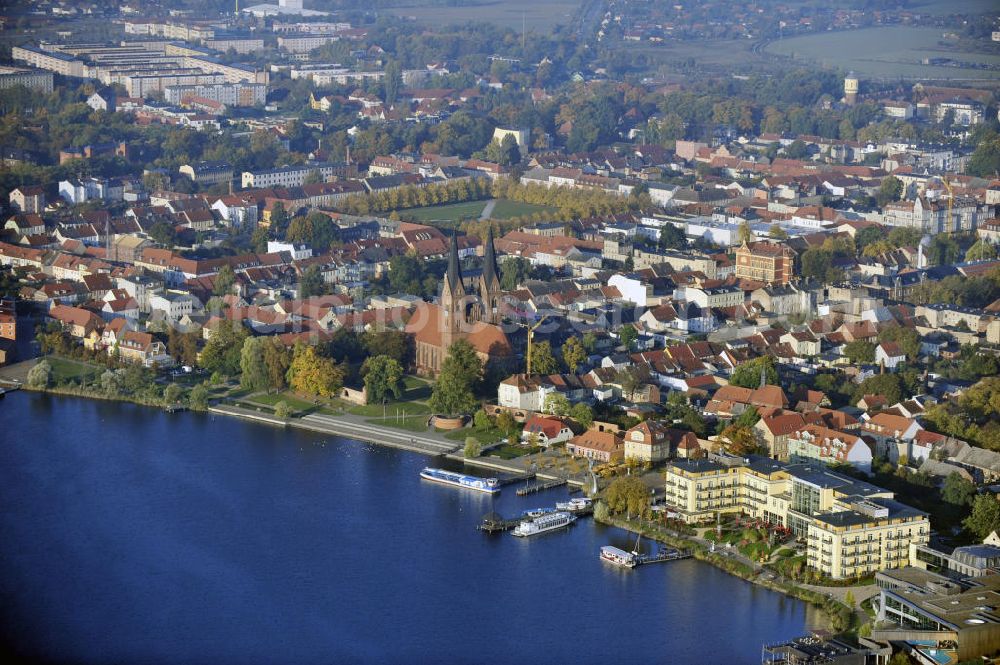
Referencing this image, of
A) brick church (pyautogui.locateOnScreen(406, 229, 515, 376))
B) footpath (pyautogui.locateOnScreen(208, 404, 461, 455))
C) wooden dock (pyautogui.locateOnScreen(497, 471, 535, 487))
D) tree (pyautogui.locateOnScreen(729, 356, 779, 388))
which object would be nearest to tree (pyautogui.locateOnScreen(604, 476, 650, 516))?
wooden dock (pyautogui.locateOnScreen(497, 471, 535, 487))

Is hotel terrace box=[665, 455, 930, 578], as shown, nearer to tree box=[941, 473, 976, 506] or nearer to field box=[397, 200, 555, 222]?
tree box=[941, 473, 976, 506]

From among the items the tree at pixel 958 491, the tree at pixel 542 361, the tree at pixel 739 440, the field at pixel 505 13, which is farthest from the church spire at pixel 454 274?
the field at pixel 505 13

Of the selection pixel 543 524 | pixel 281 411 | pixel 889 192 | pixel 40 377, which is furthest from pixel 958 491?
pixel 889 192

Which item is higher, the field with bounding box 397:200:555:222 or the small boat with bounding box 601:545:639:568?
the small boat with bounding box 601:545:639:568

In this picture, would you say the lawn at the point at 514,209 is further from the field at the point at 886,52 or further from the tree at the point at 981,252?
the field at the point at 886,52

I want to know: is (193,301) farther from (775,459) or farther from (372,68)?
(372,68)

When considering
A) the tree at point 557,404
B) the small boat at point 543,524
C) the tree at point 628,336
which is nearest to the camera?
the small boat at point 543,524
